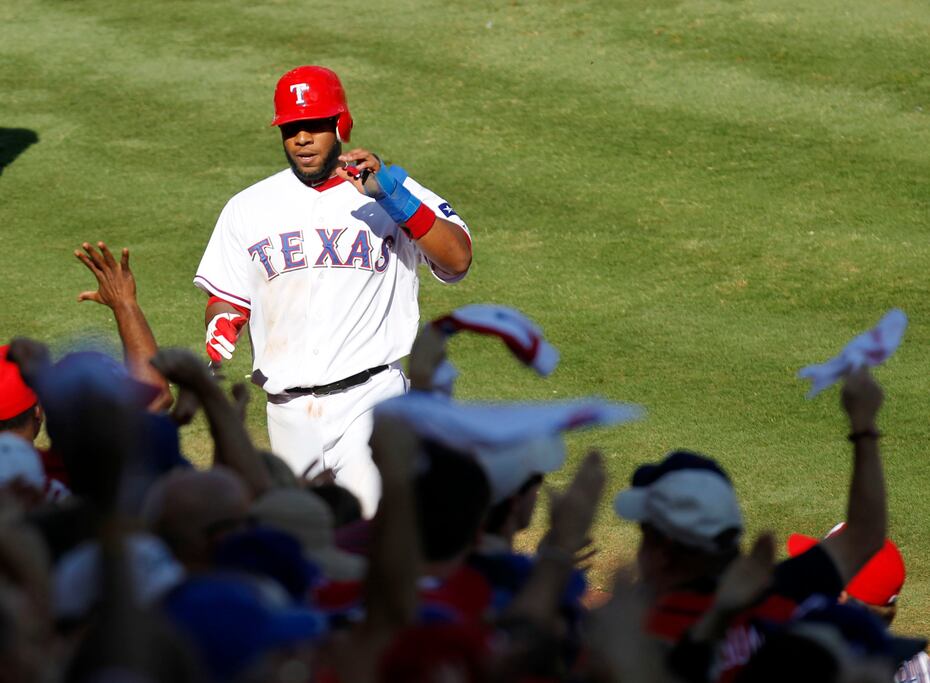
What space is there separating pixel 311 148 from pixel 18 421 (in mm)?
1681

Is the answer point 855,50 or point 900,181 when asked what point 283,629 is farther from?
point 855,50

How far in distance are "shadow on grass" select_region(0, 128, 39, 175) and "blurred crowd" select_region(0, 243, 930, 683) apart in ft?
25.5

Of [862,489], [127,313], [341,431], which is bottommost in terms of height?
[341,431]

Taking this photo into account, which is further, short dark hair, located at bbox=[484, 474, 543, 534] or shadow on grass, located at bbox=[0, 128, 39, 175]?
shadow on grass, located at bbox=[0, 128, 39, 175]

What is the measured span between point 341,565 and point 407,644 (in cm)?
65

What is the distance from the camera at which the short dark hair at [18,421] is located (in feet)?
13.8

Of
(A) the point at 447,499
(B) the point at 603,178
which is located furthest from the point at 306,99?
(B) the point at 603,178

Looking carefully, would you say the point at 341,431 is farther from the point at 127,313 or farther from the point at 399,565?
the point at 399,565

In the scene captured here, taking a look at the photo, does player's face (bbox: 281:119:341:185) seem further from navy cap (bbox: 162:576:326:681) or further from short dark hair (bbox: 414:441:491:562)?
navy cap (bbox: 162:576:326:681)

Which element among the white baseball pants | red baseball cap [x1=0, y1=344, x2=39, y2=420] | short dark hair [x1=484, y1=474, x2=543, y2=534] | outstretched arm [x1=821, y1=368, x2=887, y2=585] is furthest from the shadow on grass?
outstretched arm [x1=821, y1=368, x2=887, y2=585]

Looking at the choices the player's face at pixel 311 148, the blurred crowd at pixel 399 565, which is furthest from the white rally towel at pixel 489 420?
the player's face at pixel 311 148

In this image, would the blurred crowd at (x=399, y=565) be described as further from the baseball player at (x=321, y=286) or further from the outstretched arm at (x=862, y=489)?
the baseball player at (x=321, y=286)

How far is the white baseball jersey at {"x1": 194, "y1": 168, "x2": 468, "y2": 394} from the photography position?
5293mm

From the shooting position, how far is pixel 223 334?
5.26 m
